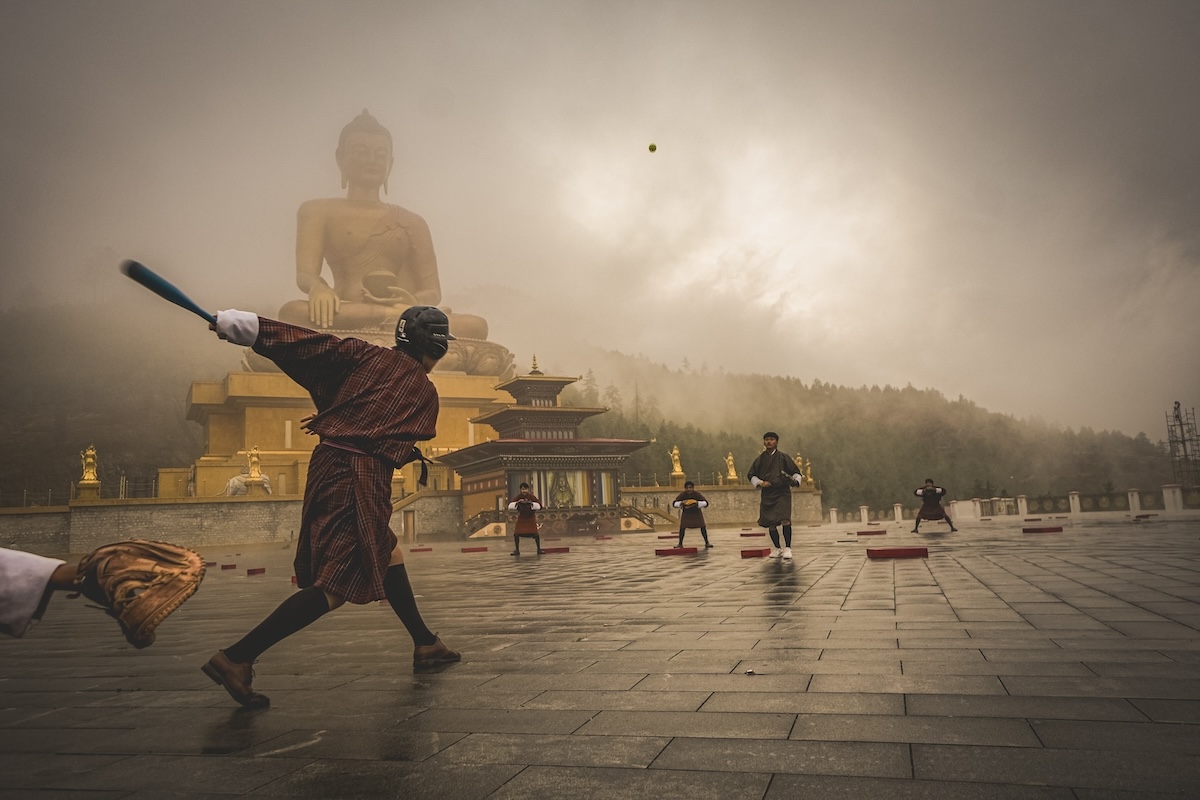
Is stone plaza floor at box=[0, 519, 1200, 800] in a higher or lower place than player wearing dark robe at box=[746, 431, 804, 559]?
lower

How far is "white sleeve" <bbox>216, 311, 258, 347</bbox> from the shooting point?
3.34 meters

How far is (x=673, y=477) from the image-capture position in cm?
4000

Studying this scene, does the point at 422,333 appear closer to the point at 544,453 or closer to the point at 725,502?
the point at 544,453

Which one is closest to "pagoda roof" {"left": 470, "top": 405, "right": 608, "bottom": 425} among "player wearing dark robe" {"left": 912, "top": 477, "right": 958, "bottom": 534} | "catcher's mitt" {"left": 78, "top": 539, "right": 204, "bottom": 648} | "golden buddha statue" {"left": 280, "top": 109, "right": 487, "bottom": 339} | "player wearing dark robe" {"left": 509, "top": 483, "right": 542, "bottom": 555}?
"golden buddha statue" {"left": 280, "top": 109, "right": 487, "bottom": 339}

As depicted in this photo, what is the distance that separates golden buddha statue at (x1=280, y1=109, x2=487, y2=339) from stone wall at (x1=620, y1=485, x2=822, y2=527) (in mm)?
13114

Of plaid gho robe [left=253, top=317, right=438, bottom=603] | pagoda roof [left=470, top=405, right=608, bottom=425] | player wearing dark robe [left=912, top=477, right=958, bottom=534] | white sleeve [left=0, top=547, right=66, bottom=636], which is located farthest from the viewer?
pagoda roof [left=470, top=405, right=608, bottom=425]

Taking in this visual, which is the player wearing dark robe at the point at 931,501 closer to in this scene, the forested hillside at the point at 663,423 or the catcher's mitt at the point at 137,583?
the catcher's mitt at the point at 137,583

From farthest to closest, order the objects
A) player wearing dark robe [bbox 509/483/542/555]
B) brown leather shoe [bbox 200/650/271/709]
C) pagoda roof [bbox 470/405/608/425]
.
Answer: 1. pagoda roof [bbox 470/405/608/425]
2. player wearing dark robe [bbox 509/483/542/555]
3. brown leather shoe [bbox 200/650/271/709]

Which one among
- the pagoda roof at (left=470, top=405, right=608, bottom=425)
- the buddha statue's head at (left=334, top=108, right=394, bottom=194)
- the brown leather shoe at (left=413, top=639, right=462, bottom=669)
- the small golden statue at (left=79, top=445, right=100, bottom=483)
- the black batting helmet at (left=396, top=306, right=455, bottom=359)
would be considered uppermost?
the buddha statue's head at (left=334, top=108, right=394, bottom=194)

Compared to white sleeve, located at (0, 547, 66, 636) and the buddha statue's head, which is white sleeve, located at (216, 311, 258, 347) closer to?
white sleeve, located at (0, 547, 66, 636)

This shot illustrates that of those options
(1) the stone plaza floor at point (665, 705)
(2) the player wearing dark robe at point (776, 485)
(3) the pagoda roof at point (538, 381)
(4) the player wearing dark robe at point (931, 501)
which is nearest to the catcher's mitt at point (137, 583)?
(1) the stone plaza floor at point (665, 705)

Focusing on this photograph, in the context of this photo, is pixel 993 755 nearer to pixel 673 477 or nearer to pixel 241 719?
pixel 241 719

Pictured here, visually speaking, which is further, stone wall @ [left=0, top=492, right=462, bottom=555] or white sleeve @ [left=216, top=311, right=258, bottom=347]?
stone wall @ [left=0, top=492, right=462, bottom=555]

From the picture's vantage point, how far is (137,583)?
2.30 m
